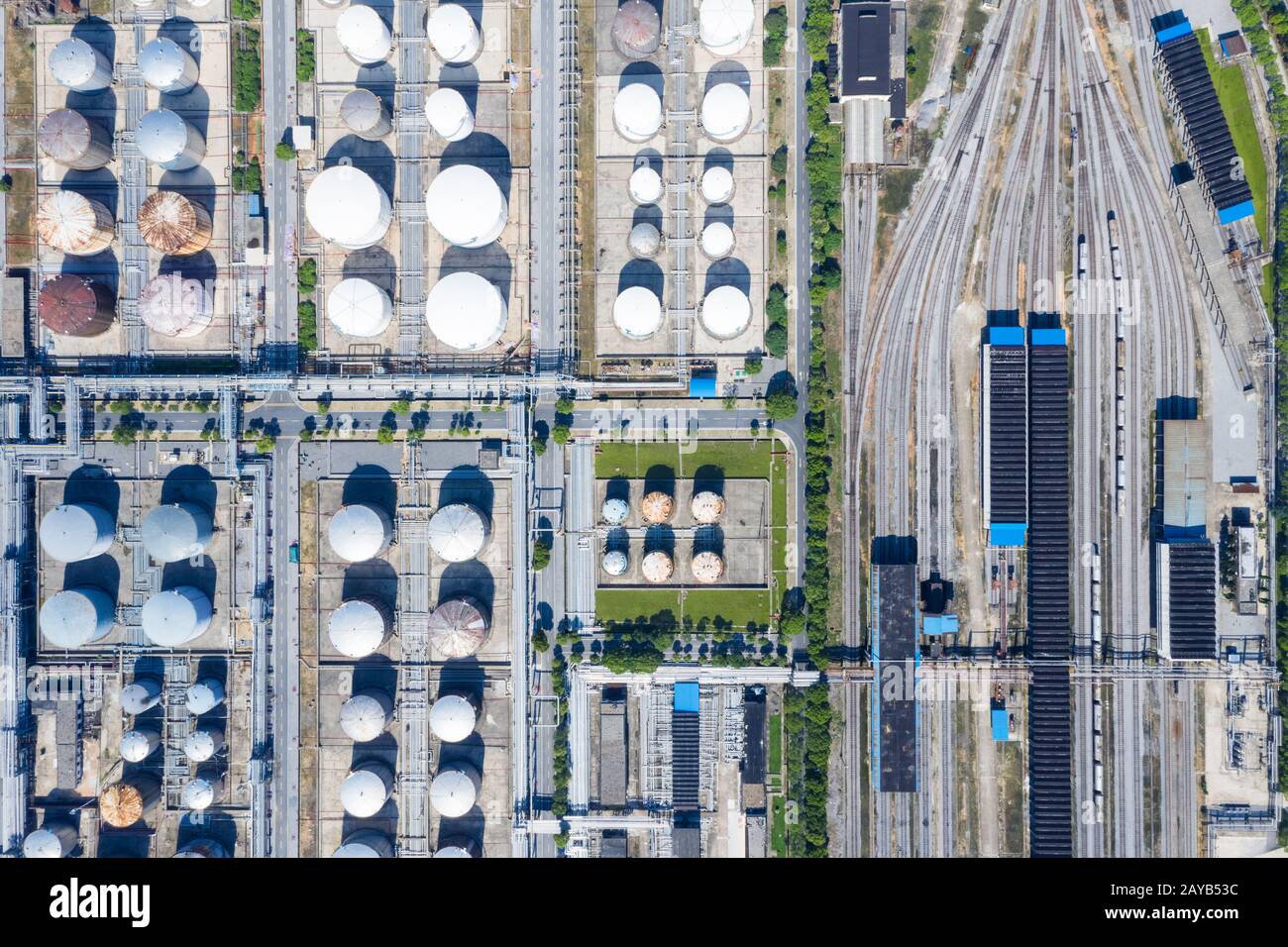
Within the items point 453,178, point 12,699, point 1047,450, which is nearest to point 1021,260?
A: point 1047,450

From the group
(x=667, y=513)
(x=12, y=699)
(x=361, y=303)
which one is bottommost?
(x=12, y=699)

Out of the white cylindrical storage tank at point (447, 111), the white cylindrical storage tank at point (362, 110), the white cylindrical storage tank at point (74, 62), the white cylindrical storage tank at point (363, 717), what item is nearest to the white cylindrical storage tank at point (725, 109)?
the white cylindrical storage tank at point (447, 111)

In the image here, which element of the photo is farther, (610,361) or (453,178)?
(610,361)

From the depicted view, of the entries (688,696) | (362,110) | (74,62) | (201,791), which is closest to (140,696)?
(201,791)

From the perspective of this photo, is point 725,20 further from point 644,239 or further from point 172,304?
point 172,304

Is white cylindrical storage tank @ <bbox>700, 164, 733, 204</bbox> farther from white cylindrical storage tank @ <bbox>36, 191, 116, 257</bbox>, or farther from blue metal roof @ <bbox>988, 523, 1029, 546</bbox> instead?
white cylindrical storage tank @ <bbox>36, 191, 116, 257</bbox>
